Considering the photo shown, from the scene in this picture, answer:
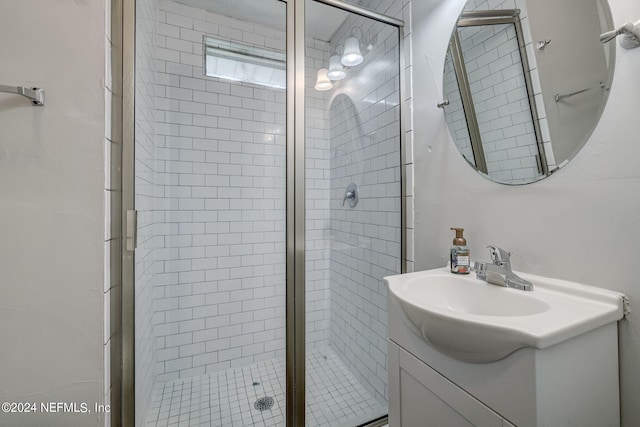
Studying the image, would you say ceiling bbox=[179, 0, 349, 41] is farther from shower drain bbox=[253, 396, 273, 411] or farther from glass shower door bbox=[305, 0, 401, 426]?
shower drain bbox=[253, 396, 273, 411]

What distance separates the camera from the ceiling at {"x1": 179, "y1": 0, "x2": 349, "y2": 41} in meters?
1.30

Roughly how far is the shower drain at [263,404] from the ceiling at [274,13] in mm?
1859

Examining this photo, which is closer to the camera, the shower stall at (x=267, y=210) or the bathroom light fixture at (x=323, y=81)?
the shower stall at (x=267, y=210)

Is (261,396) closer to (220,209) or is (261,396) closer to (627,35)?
(220,209)

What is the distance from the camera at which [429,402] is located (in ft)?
2.66

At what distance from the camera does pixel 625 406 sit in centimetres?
69

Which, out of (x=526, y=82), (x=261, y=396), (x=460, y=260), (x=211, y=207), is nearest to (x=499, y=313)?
(x=460, y=260)

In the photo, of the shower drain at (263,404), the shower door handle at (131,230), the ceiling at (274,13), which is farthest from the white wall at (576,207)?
the shower door handle at (131,230)

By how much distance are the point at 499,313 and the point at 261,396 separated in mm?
1237

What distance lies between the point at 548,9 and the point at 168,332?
219 cm

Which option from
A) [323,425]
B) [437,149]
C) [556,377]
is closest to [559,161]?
[437,149]

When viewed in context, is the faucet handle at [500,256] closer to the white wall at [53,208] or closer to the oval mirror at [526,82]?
the oval mirror at [526,82]

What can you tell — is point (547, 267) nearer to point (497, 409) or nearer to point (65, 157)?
point (497, 409)

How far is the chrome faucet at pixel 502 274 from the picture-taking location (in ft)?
2.75
